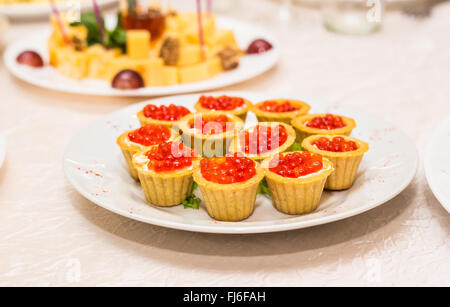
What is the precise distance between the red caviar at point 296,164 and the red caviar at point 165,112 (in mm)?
422

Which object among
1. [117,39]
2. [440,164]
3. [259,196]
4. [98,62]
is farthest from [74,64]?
[440,164]

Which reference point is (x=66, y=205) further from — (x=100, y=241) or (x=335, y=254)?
(x=335, y=254)

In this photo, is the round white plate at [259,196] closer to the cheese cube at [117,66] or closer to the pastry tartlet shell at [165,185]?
the pastry tartlet shell at [165,185]

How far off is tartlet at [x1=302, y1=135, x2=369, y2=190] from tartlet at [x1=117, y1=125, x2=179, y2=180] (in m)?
0.38

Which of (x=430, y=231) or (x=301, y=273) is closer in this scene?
(x=301, y=273)

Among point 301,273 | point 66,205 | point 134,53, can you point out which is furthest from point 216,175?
point 134,53

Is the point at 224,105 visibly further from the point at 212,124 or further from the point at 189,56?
the point at 189,56

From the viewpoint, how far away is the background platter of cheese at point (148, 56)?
2.12 m

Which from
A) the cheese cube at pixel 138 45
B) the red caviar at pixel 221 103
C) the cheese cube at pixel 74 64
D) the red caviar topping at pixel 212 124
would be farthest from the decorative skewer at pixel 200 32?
the red caviar topping at pixel 212 124

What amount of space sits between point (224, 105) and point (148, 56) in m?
0.73

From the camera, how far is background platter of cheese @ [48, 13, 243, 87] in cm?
212

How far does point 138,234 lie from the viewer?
1252 millimetres
